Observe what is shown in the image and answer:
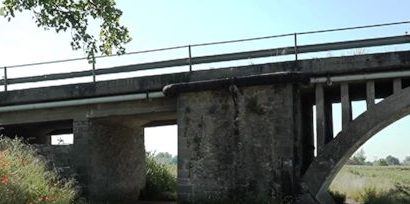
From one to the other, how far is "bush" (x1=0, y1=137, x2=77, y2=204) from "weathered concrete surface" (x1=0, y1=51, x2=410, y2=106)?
153 inches

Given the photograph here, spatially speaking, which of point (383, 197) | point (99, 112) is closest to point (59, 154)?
point (99, 112)

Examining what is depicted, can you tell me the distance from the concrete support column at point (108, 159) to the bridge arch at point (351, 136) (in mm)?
6462

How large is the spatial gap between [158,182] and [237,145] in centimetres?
825

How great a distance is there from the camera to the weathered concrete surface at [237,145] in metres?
13.7

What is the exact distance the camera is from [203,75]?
15.2m

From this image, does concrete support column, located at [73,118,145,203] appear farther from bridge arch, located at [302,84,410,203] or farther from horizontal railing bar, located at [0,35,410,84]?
bridge arch, located at [302,84,410,203]

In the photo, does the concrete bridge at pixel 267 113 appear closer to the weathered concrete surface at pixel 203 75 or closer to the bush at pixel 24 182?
the weathered concrete surface at pixel 203 75

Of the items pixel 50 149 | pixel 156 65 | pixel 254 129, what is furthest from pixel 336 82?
pixel 50 149

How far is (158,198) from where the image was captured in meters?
20.8

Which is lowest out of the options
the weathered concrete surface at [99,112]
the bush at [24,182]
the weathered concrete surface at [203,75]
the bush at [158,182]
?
the bush at [158,182]

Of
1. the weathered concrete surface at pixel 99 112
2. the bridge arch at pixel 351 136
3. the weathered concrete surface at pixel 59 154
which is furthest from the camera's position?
the weathered concrete surface at pixel 59 154

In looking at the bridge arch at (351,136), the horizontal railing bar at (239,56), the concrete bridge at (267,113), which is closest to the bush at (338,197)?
the concrete bridge at (267,113)

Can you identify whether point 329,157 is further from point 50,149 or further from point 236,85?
point 50,149

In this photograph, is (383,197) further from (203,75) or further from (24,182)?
(24,182)
